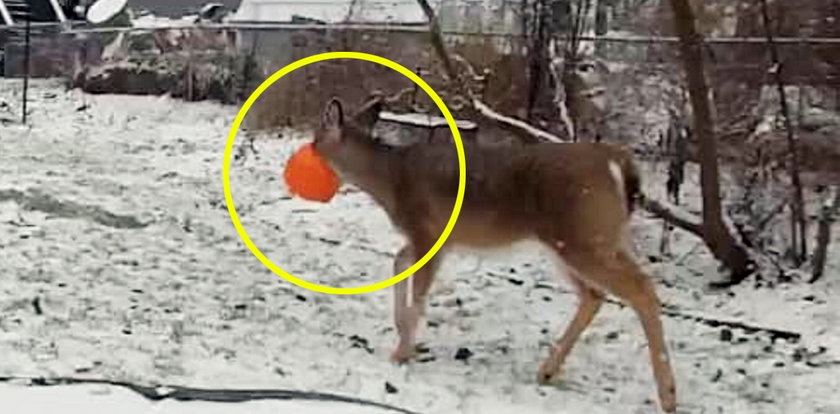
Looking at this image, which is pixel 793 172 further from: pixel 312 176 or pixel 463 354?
pixel 463 354

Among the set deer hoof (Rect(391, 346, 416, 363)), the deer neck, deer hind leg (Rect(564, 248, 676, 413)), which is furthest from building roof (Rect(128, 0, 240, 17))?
deer hind leg (Rect(564, 248, 676, 413))

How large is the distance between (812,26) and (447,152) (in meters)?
3.97

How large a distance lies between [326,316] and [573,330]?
1.38 meters

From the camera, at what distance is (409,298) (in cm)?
684

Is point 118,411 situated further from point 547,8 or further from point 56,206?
point 547,8

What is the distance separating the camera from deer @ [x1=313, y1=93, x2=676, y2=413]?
6344 mm

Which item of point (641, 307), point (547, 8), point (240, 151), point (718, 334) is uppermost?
point (547, 8)

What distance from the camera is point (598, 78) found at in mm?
11461

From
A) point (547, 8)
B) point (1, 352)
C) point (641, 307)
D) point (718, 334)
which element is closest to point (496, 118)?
point (547, 8)

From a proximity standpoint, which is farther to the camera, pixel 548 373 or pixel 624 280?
pixel 548 373

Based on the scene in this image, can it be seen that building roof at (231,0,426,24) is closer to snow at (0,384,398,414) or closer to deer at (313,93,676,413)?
deer at (313,93,676,413)

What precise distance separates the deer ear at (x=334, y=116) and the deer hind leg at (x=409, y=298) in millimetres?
771

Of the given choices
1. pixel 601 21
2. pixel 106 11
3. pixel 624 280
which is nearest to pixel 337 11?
pixel 601 21

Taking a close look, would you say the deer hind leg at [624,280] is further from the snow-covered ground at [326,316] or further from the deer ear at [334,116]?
the deer ear at [334,116]
